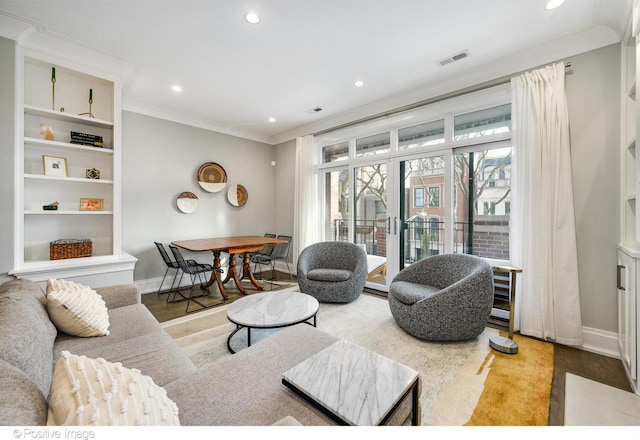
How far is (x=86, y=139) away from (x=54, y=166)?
1.34ft

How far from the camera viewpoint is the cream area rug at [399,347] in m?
1.67

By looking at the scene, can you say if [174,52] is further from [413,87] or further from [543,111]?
[543,111]

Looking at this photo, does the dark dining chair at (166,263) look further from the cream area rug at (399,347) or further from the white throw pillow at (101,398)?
the white throw pillow at (101,398)

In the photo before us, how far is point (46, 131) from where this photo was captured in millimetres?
2660

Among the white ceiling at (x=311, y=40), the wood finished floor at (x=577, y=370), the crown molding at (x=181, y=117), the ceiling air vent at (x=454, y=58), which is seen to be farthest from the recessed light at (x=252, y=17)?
the wood finished floor at (x=577, y=370)

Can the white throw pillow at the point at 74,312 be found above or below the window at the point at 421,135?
below

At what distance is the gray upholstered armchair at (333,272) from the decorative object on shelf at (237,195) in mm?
1927

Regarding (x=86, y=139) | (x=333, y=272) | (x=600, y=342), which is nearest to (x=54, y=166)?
(x=86, y=139)

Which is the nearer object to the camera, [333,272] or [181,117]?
[333,272]

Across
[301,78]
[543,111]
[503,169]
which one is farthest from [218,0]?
[503,169]

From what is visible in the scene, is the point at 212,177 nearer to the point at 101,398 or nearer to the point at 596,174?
the point at 101,398

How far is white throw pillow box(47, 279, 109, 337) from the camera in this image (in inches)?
62.1

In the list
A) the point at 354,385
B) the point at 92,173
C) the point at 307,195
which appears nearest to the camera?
the point at 354,385

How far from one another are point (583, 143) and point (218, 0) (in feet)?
10.8
